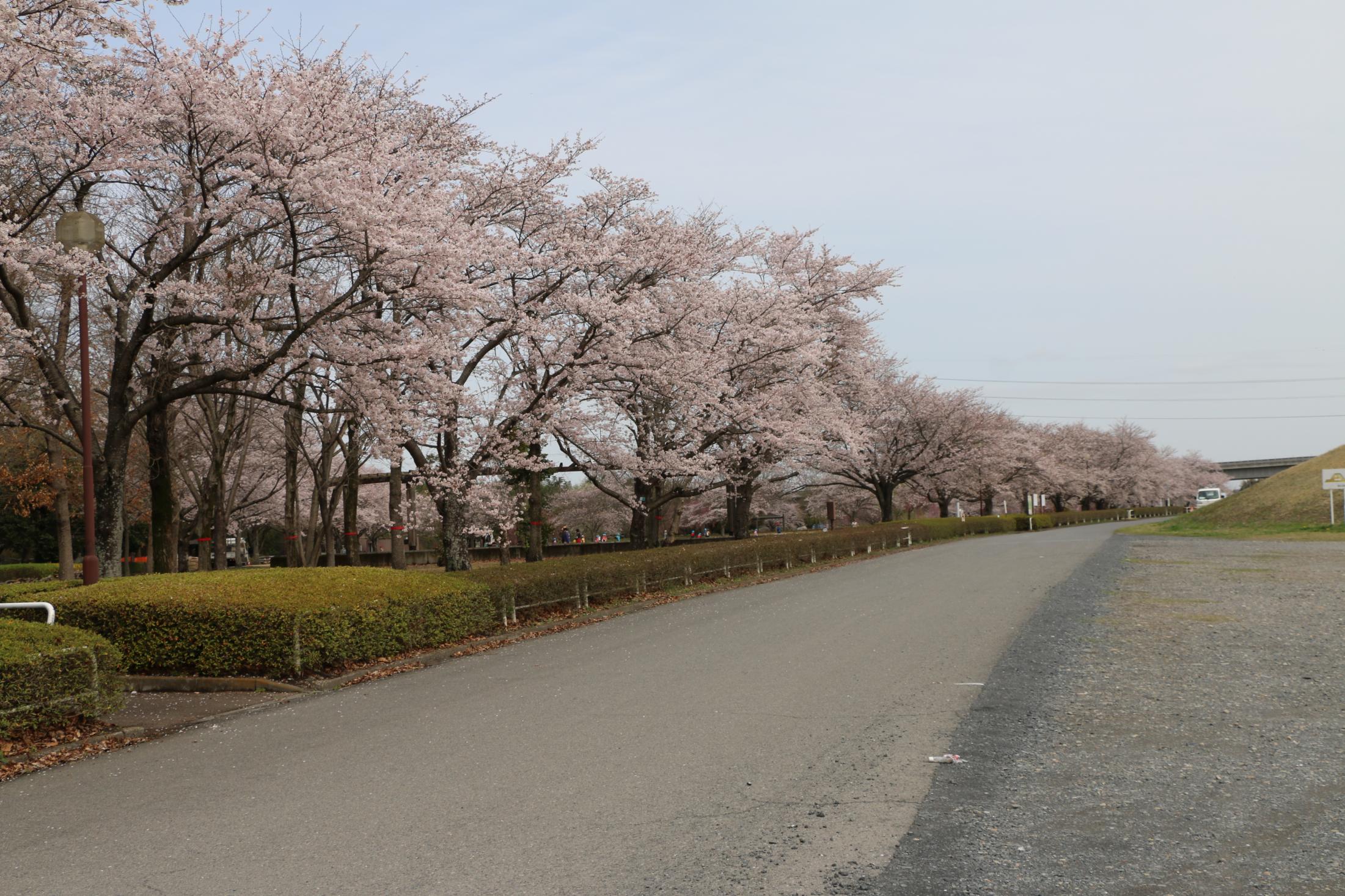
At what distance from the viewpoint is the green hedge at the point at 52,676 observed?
23.5 ft

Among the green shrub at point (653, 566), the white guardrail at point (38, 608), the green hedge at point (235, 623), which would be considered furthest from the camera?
the green shrub at point (653, 566)

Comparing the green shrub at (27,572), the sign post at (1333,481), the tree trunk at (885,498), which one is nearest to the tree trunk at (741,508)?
the tree trunk at (885,498)

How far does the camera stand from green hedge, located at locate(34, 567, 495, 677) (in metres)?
10.2

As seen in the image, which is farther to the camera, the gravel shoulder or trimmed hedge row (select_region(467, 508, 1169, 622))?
trimmed hedge row (select_region(467, 508, 1169, 622))

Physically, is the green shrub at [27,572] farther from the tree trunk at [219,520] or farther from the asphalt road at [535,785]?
the asphalt road at [535,785]

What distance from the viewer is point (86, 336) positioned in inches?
499

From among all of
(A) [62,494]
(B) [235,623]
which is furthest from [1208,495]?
(B) [235,623]

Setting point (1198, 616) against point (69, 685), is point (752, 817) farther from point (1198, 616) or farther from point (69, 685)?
point (1198, 616)

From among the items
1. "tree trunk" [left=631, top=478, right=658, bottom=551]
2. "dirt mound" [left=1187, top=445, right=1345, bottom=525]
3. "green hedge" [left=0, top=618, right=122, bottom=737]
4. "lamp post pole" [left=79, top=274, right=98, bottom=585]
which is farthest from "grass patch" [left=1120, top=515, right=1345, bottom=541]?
"green hedge" [left=0, top=618, right=122, bottom=737]

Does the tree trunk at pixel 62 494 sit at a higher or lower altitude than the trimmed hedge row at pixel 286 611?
higher

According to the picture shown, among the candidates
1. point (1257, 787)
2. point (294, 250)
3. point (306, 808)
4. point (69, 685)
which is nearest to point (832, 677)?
point (1257, 787)

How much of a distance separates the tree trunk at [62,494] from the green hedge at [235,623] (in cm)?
1559

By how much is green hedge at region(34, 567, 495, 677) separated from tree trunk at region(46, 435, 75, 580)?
51.2 ft

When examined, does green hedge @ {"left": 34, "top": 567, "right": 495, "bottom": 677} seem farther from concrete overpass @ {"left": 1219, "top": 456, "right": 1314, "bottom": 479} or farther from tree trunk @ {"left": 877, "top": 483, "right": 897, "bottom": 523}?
concrete overpass @ {"left": 1219, "top": 456, "right": 1314, "bottom": 479}
